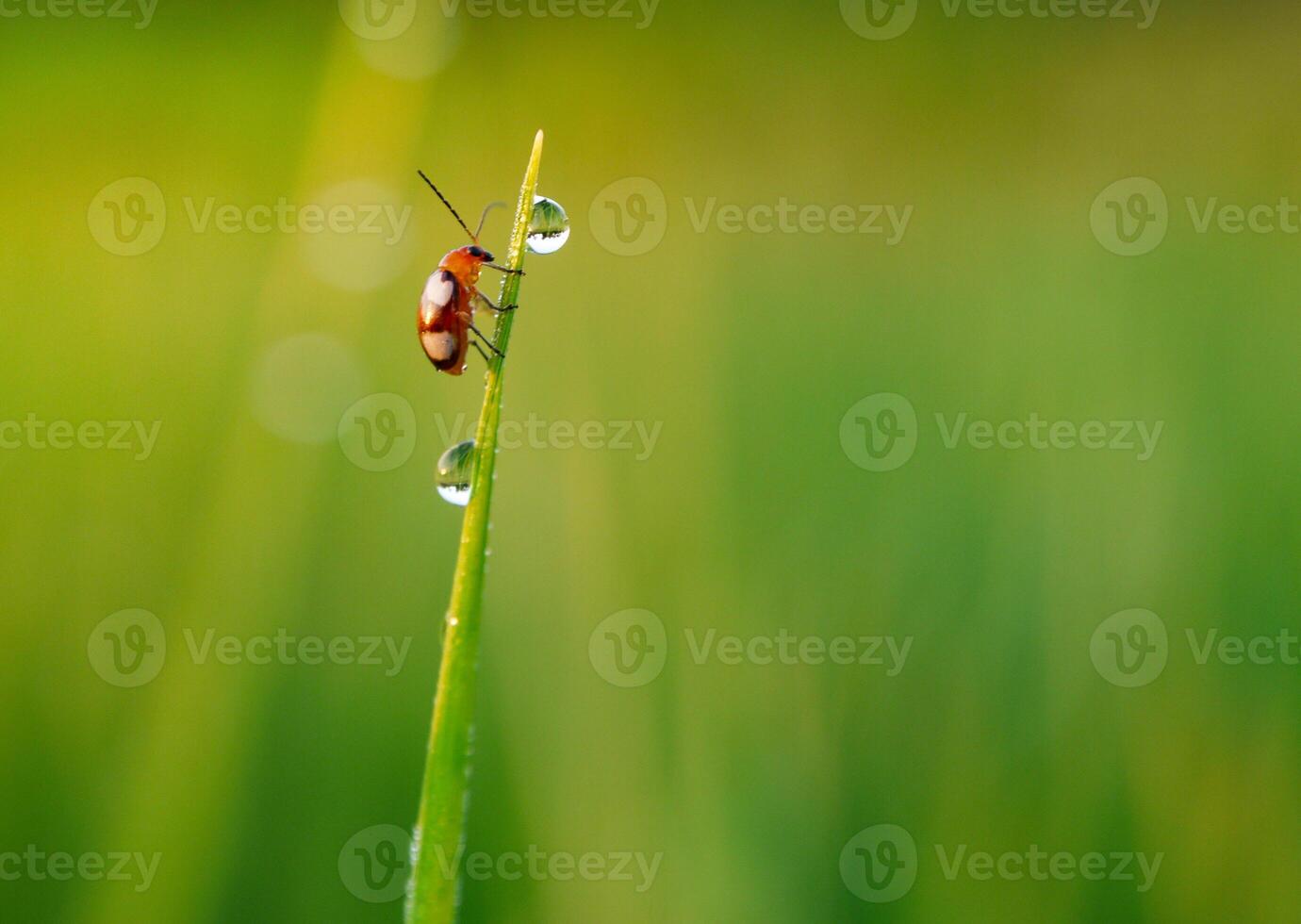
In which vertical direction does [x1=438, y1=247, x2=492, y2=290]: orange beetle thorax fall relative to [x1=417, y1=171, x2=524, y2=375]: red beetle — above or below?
above

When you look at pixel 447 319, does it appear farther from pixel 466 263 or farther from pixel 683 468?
pixel 683 468

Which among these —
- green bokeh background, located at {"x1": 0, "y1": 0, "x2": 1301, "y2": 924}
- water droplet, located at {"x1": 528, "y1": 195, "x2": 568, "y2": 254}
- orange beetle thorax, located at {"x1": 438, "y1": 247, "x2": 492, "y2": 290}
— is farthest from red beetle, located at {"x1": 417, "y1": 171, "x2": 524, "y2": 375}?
green bokeh background, located at {"x1": 0, "y1": 0, "x2": 1301, "y2": 924}

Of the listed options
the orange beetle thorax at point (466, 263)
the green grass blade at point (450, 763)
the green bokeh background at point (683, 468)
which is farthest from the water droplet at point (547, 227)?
the green grass blade at point (450, 763)

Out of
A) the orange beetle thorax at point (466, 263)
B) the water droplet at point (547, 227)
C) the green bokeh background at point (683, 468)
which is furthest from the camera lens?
the orange beetle thorax at point (466, 263)

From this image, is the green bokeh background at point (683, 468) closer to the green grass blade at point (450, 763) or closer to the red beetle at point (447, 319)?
the red beetle at point (447, 319)

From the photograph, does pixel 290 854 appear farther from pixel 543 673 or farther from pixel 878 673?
pixel 878 673

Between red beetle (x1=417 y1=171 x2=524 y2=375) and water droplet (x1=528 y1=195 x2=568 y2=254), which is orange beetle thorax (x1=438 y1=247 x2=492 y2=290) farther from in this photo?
water droplet (x1=528 y1=195 x2=568 y2=254)

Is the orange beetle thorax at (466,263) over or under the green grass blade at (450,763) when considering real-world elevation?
over
